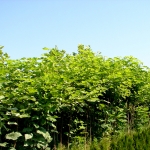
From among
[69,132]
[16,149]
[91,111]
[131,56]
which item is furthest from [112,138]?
[16,149]

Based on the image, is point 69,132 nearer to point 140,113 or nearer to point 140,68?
point 140,68

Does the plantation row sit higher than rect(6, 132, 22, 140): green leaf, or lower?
higher

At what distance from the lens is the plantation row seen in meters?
6.18

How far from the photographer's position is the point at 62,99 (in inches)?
273

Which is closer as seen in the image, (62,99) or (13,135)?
(13,135)

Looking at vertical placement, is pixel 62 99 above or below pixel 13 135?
above

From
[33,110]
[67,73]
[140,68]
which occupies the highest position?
[140,68]

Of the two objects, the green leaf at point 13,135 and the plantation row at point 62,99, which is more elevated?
the plantation row at point 62,99

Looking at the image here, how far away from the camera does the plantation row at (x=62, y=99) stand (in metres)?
6.18

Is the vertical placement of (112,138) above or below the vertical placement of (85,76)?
below

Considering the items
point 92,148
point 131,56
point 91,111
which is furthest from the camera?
point 131,56

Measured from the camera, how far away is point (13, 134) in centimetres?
607

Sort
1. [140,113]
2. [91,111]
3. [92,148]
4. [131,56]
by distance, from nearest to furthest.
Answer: [92,148] → [91,111] → [131,56] → [140,113]

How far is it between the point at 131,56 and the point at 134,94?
1712 millimetres
